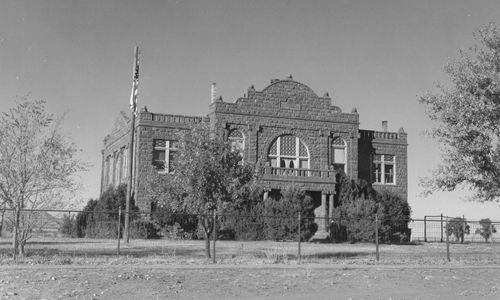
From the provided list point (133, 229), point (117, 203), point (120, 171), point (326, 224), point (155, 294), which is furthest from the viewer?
point (120, 171)

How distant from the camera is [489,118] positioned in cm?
2445

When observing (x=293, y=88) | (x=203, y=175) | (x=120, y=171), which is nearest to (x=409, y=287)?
(x=203, y=175)

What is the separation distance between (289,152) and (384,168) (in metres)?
8.01

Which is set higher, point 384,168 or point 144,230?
point 384,168

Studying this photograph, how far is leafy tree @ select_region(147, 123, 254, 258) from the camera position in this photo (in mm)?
21781

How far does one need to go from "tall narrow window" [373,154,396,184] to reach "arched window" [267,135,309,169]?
6.17 metres

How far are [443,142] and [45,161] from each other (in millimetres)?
15329

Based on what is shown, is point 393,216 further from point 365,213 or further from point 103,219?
point 103,219

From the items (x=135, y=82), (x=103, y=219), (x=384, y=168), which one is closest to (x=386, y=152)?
(x=384, y=168)

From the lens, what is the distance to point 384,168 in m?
45.8

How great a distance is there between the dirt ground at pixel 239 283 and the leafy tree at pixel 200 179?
4.51m

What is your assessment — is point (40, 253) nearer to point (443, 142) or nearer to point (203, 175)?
point (203, 175)

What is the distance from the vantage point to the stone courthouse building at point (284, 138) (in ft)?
133

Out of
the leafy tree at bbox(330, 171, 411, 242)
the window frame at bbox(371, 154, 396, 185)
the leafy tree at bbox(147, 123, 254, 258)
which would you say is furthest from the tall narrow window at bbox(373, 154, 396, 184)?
the leafy tree at bbox(147, 123, 254, 258)
